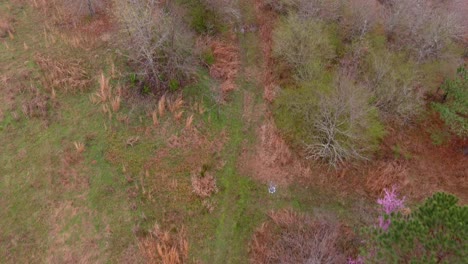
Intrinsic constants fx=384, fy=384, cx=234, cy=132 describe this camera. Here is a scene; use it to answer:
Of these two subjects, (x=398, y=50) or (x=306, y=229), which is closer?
(x=306, y=229)

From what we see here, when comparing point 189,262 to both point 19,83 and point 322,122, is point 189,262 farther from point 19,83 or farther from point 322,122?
point 19,83

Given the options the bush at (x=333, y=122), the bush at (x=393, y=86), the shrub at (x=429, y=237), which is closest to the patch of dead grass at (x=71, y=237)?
the shrub at (x=429, y=237)

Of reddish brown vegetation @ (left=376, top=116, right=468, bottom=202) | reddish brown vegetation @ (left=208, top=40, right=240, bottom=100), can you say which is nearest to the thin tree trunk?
reddish brown vegetation @ (left=208, top=40, right=240, bottom=100)

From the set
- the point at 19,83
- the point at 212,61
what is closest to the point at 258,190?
the point at 212,61

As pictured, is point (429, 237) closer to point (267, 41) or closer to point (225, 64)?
point (225, 64)

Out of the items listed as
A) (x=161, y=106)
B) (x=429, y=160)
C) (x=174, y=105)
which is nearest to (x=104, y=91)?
(x=161, y=106)

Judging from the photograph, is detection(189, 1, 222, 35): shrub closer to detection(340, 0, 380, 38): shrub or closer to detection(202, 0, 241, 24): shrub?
detection(202, 0, 241, 24): shrub
